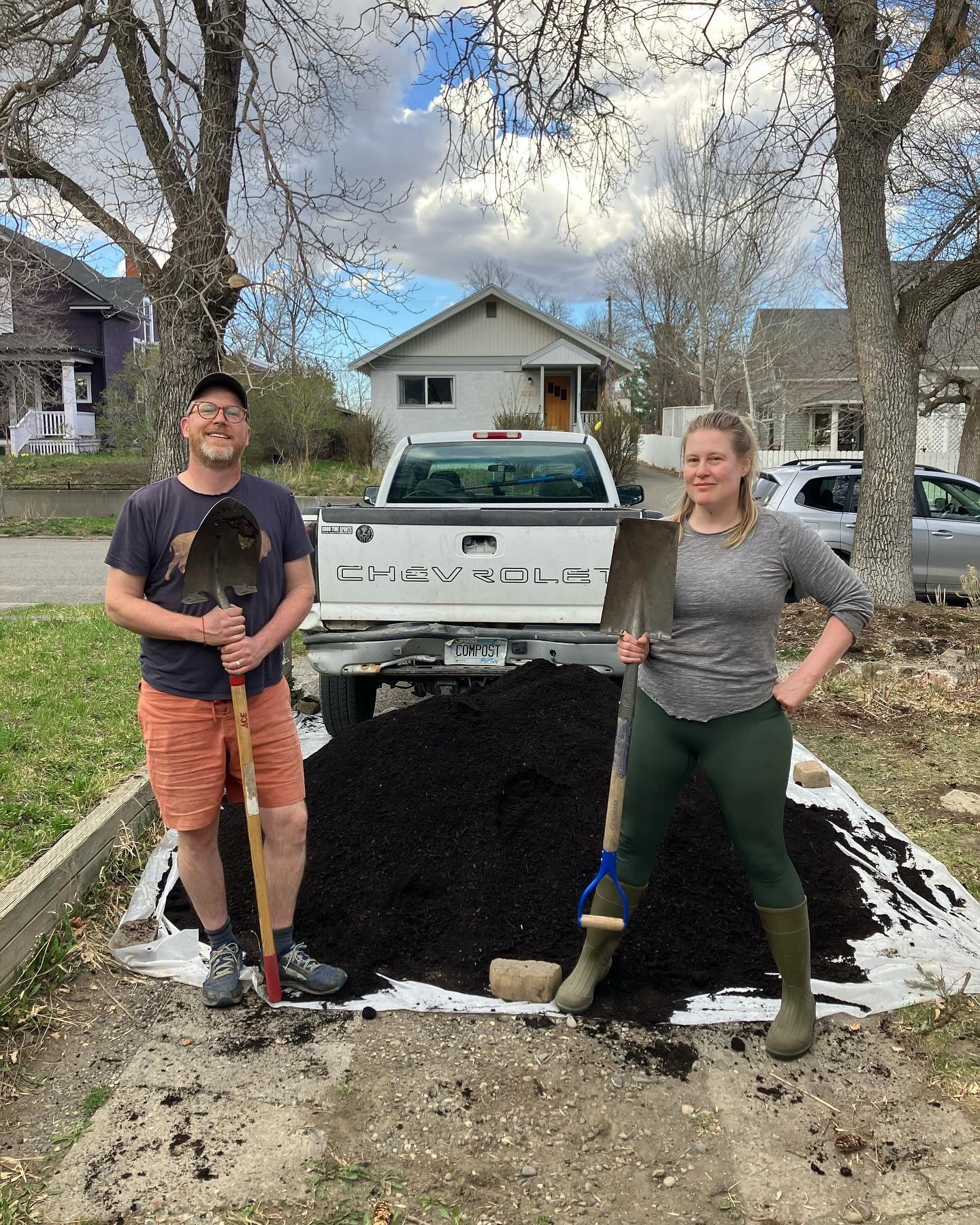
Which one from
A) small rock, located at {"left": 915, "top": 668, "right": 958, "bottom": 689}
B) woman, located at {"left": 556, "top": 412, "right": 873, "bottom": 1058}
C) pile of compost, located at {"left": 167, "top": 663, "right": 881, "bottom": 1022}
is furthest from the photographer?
small rock, located at {"left": 915, "top": 668, "right": 958, "bottom": 689}

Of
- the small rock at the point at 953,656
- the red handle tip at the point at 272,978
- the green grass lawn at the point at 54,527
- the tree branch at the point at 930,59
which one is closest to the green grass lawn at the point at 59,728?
the red handle tip at the point at 272,978

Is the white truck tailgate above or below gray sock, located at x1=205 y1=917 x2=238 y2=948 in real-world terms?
above

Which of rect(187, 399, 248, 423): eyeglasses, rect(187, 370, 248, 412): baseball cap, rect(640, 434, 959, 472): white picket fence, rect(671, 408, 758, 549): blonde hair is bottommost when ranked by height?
rect(671, 408, 758, 549): blonde hair

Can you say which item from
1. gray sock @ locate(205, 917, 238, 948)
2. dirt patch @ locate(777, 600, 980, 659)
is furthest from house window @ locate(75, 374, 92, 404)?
gray sock @ locate(205, 917, 238, 948)

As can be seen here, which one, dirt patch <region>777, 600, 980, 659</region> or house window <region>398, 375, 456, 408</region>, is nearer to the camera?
dirt patch <region>777, 600, 980, 659</region>

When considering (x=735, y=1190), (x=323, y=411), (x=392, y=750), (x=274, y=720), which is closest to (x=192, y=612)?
(x=274, y=720)

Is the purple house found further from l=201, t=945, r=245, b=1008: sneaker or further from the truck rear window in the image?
l=201, t=945, r=245, b=1008: sneaker

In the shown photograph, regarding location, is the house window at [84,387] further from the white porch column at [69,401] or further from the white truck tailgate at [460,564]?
the white truck tailgate at [460,564]

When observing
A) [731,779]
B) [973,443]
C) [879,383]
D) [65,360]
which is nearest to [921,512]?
[879,383]

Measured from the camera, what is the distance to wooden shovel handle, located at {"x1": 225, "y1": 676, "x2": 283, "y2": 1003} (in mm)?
2889

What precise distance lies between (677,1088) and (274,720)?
5.41ft

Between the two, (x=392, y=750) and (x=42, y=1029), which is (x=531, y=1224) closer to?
(x=42, y=1029)

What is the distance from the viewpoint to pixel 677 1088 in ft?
8.96

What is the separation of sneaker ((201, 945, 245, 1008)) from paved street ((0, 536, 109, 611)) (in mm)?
8677
